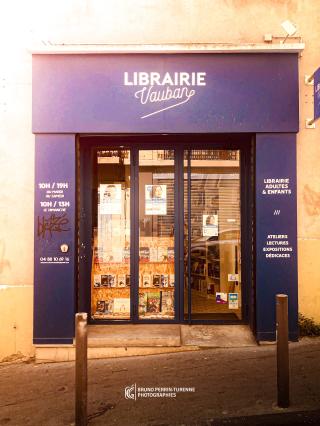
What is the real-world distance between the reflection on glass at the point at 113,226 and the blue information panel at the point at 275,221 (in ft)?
6.52

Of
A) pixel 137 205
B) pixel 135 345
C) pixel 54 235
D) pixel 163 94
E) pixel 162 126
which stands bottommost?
pixel 135 345

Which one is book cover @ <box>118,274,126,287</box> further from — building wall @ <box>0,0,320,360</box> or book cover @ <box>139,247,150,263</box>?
building wall @ <box>0,0,320,360</box>

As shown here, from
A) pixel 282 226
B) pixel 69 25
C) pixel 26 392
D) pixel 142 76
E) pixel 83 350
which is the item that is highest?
pixel 69 25

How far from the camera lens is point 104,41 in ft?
19.9

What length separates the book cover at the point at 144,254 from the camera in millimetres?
6520

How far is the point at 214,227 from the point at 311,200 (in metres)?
1.46

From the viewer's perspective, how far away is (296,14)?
6.06m

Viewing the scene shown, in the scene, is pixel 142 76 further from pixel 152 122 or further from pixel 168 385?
pixel 168 385

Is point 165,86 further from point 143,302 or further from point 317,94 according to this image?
point 143,302

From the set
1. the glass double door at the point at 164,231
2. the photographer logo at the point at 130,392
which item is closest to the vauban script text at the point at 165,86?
the glass double door at the point at 164,231

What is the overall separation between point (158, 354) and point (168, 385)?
43.3 inches

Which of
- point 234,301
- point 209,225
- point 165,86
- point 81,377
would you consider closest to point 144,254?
point 209,225

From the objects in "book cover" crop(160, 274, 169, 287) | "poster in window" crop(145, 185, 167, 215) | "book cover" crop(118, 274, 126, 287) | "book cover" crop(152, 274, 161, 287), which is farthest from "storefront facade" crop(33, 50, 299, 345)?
"book cover" crop(160, 274, 169, 287)

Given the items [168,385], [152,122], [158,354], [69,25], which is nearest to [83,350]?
[168,385]
